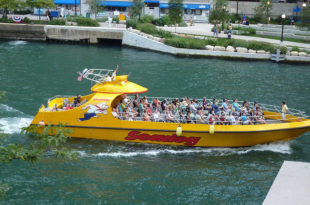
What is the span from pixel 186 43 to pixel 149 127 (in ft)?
85.2

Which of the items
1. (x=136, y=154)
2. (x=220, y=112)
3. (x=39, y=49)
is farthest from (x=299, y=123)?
(x=39, y=49)

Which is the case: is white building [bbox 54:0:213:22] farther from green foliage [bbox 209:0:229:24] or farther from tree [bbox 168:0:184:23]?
green foliage [bbox 209:0:229:24]

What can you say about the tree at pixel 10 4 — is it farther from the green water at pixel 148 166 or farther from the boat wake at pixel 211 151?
the boat wake at pixel 211 151

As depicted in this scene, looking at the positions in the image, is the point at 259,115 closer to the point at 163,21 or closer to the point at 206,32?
the point at 206,32

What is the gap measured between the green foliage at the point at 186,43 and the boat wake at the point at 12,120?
23483mm

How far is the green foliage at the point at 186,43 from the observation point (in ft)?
151

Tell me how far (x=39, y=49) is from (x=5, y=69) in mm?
10078

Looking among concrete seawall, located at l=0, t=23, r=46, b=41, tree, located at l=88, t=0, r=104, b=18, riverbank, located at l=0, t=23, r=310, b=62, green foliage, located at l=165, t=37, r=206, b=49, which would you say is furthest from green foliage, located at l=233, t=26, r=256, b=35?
concrete seawall, located at l=0, t=23, r=46, b=41

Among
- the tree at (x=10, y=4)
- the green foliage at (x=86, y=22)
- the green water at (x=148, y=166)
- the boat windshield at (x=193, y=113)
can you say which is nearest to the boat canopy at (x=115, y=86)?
the boat windshield at (x=193, y=113)

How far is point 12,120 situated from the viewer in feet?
80.5

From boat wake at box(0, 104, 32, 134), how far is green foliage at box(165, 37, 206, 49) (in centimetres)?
2348

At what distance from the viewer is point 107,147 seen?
70.5 ft

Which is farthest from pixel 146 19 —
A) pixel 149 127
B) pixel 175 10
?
pixel 149 127

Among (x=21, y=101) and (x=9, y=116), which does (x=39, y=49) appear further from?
(x=9, y=116)
